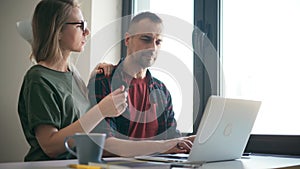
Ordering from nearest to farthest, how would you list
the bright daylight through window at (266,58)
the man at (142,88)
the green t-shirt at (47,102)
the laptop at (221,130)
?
the laptop at (221,130) → the green t-shirt at (47,102) → the man at (142,88) → the bright daylight through window at (266,58)

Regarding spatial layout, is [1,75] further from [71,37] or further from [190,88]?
[190,88]

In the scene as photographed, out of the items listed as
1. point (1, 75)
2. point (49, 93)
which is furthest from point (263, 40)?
point (1, 75)

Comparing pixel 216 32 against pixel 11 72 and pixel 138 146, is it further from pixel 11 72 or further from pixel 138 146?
pixel 11 72

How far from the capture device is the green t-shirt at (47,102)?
135 centimetres

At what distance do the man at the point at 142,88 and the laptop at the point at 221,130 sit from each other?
51cm

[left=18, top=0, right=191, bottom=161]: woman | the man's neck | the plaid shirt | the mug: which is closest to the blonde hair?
[left=18, top=0, right=191, bottom=161]: woman

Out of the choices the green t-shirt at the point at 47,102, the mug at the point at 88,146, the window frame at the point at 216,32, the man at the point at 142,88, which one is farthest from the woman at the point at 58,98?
the window frame at the point at 216,32

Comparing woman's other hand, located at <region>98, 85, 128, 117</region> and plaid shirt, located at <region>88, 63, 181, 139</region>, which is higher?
woman's other hand, located at <region>98, 85, 128, 117</region>

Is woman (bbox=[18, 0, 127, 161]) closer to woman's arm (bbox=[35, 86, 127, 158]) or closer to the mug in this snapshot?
woman's arm (bbox=[35, 86, 127, 158])

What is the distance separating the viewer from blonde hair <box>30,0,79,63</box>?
60.7 inches

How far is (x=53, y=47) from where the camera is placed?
60.9 inches

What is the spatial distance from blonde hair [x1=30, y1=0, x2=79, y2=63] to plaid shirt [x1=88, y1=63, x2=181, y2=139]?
209mm

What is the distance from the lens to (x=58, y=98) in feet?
4.76

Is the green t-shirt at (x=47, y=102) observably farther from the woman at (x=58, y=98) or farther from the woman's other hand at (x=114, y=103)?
the woman's other hand at (x=114, y=103)
